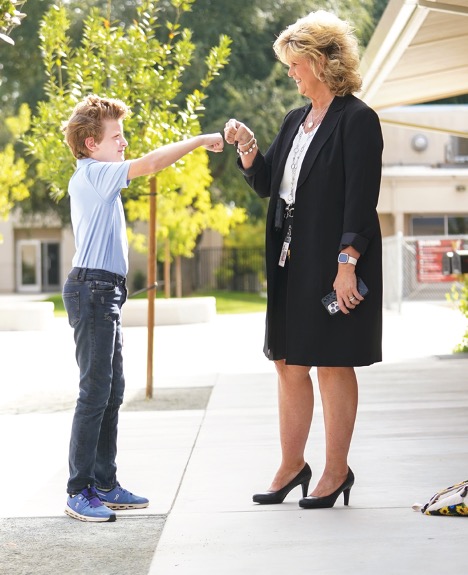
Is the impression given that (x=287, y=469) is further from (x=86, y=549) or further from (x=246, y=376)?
(x=246, y=376)

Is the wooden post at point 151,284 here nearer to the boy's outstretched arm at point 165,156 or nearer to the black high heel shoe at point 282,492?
the black high heel shoe at point 282,492

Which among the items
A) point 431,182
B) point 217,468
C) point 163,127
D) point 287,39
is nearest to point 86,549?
point 217,468

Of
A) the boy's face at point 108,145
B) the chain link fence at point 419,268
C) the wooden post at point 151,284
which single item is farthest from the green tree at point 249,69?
the boy's face at point 108,145

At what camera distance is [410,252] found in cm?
2970

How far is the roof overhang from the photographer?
30.7ft

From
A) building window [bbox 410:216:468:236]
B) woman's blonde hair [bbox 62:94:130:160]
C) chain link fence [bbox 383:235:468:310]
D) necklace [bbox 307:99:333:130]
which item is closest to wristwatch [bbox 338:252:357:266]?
necklace [bbox 307:99:333:130]

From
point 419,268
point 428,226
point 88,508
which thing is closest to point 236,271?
point 428,226

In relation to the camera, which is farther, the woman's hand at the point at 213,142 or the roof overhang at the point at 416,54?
the roof overhang at the point at 416,54

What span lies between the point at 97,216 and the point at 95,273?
0.25m

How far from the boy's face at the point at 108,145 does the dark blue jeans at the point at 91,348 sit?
526 millimetres

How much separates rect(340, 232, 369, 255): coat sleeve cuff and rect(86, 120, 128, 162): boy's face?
3.73 ft

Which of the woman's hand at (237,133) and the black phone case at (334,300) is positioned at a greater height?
the woman's hand at (237,133)

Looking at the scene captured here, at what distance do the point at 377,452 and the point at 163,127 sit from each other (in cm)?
418

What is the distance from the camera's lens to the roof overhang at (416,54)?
30.7 ft
